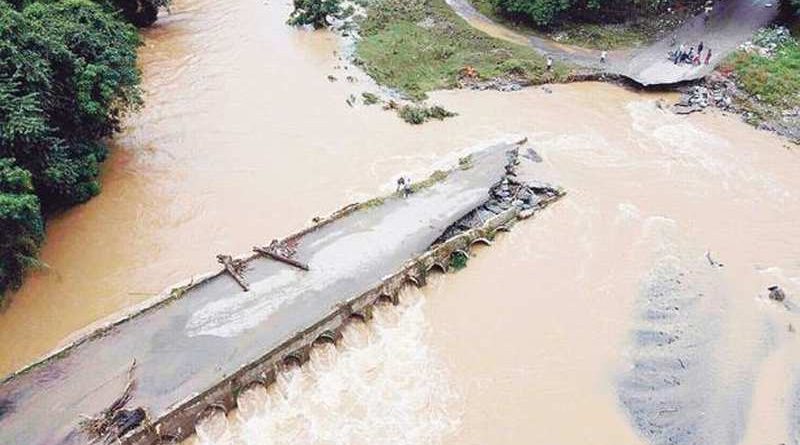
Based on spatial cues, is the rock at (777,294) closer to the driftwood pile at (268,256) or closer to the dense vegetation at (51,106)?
the driftwood pile at (268,256)

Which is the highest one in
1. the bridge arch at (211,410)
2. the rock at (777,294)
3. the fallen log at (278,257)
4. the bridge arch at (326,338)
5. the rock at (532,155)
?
the rock at (532,155)

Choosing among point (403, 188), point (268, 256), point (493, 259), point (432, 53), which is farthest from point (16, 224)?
point (432, 53)

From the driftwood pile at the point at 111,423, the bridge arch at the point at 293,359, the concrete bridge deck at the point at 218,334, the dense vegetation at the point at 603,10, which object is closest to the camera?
the driftwood pile at the point at 111,423

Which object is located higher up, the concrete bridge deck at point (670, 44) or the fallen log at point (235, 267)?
the concrete bridge deck at point (670, 44)

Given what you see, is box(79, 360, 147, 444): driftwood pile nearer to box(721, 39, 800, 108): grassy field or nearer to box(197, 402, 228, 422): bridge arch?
box(197, 402, 228, 422): bridge arch

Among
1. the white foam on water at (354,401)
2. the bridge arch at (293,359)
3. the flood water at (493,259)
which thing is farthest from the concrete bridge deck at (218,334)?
the flood water at (493,259)

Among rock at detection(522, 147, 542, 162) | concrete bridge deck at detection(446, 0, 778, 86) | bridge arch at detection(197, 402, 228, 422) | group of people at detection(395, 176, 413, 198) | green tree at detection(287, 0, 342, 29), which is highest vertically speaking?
concrete bridge deck at detection(446, 0, 778, 86)

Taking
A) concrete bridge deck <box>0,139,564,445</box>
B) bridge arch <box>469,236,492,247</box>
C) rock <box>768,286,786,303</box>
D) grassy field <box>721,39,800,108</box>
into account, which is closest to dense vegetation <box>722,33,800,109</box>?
grassy field <box>721,39,800,108</box>
